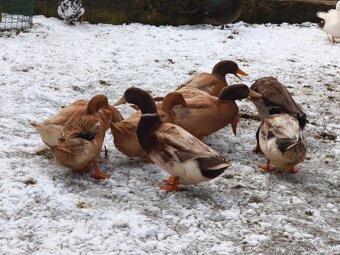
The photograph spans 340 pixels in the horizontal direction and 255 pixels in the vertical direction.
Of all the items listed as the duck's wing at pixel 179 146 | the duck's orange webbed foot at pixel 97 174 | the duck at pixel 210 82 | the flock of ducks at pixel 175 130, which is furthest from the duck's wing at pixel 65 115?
the duck at pixel 210 82

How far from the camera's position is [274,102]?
5559 mm

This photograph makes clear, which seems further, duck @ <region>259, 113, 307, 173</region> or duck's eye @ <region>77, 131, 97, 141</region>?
duck @ <region>259, 113, 307, 173</region>

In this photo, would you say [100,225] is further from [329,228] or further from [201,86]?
[201,86]

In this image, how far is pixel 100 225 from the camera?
152 inches

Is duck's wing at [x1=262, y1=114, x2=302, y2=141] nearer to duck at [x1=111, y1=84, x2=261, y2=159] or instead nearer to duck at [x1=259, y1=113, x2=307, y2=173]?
duck at [x1=259, y1=113, x2=307, y2=173]

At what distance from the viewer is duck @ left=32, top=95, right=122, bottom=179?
14.4 ft

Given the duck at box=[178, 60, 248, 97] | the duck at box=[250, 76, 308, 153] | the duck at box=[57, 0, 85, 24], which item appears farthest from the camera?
the duck at box=[57, 0, 85, 24]

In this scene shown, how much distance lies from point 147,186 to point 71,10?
5.81 m

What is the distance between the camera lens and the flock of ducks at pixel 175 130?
14.3 feet

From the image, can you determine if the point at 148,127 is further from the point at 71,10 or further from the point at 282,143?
the point at 71,10

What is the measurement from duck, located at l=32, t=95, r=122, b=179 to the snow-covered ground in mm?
178

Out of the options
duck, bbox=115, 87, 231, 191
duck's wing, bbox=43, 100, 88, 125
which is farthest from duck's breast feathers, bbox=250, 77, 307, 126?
duck's wing, bbox=43, 100, 88, 125

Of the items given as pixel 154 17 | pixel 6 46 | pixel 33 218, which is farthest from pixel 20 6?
pixel 33 218

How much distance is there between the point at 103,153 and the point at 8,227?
1508 mm
